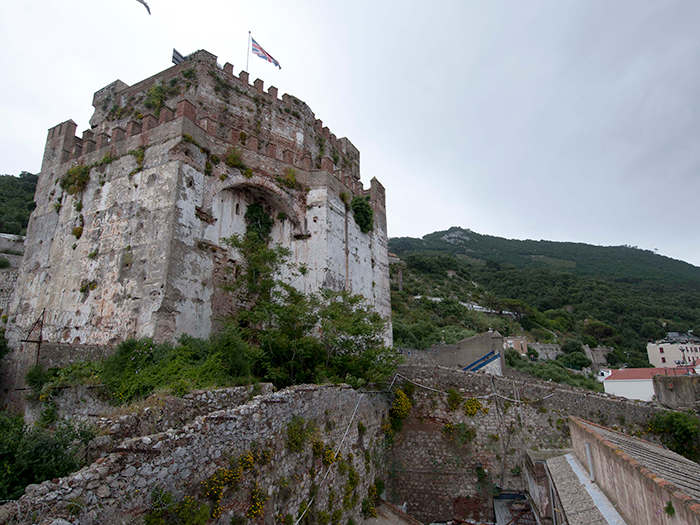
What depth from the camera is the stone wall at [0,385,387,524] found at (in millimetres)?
4559

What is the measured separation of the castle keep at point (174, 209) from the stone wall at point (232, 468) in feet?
20.1

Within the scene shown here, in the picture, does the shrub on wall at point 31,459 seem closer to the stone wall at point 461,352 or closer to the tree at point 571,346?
the stone wall at point 461,352

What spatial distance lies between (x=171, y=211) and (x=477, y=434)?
526 inches

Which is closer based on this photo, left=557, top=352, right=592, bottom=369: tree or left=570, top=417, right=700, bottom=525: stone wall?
left=570, top=417, right=700, bottom=525: stone wall

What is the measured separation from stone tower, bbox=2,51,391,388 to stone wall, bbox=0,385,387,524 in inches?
238

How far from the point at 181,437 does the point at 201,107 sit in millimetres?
15760

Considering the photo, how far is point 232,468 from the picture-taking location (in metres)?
6.76

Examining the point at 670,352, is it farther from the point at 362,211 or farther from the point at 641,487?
the point at 641,487

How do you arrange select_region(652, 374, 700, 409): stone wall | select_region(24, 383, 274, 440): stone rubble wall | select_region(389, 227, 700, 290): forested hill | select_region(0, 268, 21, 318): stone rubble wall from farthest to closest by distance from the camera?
select_region(389, 227, 700, 290): forested hill
select_region(0, 268, 21, 318): stone rubble wall
select_region(652, 374, 700, 409): stone wall
select_region(24, 383, 274, 440): stone rubble wall

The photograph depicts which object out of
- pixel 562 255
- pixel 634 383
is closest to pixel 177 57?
pixel 634 383

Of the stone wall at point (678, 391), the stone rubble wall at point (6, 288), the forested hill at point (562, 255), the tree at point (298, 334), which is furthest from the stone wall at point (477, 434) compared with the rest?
the forested hill at point (562, 255)

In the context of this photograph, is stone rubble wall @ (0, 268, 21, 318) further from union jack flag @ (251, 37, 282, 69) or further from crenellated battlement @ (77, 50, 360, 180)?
union jack flag @ (251, 37, 282, 69)

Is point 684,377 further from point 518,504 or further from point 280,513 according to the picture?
point 280,513

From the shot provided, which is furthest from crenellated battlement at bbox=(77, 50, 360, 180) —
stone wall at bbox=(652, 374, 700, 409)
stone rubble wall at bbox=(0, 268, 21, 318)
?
stone wall at bbox=(652, 374, 700, 409)
